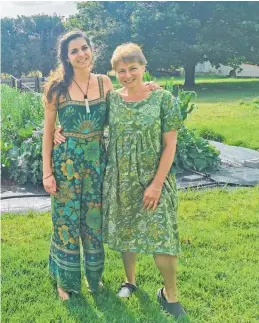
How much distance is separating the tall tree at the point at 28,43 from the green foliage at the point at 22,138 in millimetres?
27579

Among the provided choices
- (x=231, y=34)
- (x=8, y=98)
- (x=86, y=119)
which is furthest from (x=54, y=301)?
(x=231, y=34)

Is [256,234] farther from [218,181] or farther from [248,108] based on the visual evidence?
[248,108]

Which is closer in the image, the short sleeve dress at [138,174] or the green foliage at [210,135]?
the short sleeve dress at [138,174]

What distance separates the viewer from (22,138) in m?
5.95

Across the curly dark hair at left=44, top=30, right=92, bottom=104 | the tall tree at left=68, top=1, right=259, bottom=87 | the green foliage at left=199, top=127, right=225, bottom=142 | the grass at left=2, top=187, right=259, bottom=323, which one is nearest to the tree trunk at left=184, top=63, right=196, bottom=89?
the tall tree at left=68, top=1, right=259, bottom=87

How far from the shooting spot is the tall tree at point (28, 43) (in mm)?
34531

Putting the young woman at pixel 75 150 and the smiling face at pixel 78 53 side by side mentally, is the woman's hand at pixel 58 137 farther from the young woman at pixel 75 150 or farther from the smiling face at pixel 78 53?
the smiling face at pixel 78 53

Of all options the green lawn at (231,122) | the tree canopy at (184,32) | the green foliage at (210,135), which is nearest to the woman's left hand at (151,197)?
the green lawn at (231,122)

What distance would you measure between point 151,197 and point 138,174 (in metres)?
0.15

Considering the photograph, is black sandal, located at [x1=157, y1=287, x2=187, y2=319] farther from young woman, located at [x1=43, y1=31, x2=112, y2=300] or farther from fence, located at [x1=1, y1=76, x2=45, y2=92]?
fence, located at [x1=1, y1=76, x2=45, y2=92]

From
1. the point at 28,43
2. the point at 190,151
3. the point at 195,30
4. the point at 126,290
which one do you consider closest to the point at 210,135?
the point at 190,151

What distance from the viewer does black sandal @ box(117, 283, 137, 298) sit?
2990 mm

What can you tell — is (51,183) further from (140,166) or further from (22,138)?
(22,138)

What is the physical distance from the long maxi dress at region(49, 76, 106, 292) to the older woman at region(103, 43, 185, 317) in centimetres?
9
